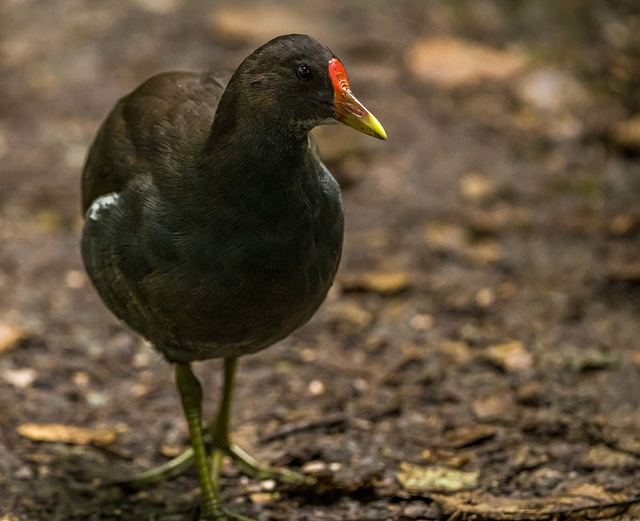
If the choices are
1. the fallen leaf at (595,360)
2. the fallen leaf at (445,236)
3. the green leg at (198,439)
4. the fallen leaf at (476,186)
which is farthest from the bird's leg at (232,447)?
A: the fallen leaf at (476,186)

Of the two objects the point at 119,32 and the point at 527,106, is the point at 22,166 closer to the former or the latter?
the point at 119,32

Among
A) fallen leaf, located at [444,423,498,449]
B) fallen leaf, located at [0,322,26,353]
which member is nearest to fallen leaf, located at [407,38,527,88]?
fallen leaf, located at [444,423,498,449]

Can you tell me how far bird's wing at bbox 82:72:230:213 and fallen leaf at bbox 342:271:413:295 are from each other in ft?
6.00

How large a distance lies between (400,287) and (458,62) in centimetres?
265

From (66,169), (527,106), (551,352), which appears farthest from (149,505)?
(527,106)

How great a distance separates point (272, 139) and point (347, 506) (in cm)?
154

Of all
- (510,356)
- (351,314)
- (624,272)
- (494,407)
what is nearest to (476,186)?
(624,272)

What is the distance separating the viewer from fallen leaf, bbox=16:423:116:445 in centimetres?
410

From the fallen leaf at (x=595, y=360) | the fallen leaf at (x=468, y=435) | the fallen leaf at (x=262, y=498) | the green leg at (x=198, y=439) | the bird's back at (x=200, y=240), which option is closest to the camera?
the bird's back at (x=200, y=240)

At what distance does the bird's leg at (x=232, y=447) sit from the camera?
12.7 feet

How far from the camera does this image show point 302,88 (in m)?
2.95

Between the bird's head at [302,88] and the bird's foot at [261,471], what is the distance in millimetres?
→ 1611

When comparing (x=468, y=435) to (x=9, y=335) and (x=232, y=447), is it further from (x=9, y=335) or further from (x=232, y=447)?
(x=9, y=335)

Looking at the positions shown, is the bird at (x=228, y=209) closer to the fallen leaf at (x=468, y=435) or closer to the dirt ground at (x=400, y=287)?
the dirt ground at (x=400, y=287)
